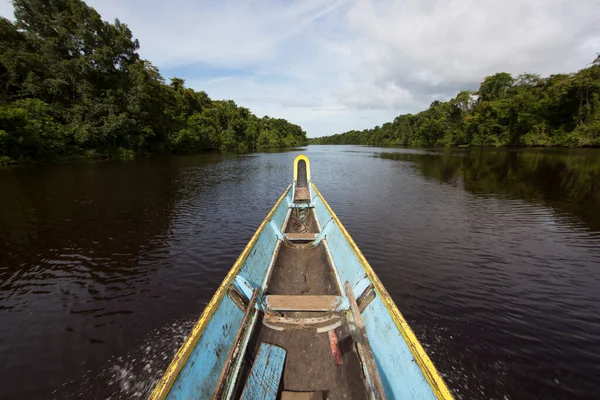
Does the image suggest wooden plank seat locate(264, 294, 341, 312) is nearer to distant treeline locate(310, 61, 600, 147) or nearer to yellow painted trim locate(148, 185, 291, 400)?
yellow painted trim locate(148, 185, 291, 400)

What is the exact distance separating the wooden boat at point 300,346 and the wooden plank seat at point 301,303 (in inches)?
0.7

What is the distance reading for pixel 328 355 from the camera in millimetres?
3766

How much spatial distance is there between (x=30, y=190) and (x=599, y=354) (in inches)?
968

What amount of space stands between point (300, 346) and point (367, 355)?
123cm

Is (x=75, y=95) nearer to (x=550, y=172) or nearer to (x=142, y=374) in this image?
(x=142, y=374)

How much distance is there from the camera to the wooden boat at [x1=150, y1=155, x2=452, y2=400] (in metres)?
2.66

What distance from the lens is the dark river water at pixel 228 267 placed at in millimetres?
4273

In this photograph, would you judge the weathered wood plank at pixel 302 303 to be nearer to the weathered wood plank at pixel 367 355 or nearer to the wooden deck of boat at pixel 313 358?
the wooden deck of boat at pixel 313 358

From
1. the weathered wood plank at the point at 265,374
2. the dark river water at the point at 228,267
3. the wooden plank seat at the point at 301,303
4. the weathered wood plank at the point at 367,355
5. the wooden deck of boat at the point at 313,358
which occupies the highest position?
the weathered wood plank at the point at 367,355

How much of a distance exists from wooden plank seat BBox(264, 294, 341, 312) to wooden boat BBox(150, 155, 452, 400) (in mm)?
17

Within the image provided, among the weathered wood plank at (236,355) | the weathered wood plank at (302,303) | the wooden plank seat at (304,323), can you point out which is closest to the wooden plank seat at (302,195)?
the weathered wood plank at (302,303)

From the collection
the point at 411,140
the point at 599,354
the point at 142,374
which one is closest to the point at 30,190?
the point at 142,374

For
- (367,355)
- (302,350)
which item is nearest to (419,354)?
(367,355)

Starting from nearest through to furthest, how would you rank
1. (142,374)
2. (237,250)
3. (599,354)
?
1. (142,374)
2. (599,354)
3. (237,250)
